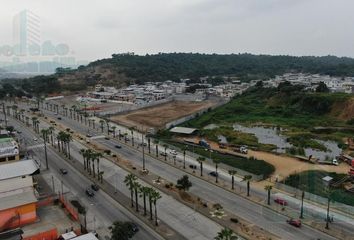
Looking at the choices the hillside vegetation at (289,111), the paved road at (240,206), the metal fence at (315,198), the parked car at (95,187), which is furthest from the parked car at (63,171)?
the hillside vegetation at (289,111)

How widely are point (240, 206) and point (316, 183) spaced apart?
16.7 m

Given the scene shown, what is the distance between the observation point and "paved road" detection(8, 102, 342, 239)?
151 feet

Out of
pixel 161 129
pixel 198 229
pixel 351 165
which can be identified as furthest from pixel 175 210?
pixel 161 129

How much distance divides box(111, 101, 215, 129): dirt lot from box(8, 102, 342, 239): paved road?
4301cm

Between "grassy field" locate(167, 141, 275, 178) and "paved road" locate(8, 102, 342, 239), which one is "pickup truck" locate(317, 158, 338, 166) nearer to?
"grassy field" locate(167, 141, 275, 178)

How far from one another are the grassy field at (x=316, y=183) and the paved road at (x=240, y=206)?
11.5 metres

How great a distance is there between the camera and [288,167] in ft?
240

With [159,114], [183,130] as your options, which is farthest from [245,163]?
[159,114]

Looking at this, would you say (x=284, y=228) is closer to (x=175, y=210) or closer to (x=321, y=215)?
(x=321, y=215)

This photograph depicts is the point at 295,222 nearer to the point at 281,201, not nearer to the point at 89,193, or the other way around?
the point at 281,201

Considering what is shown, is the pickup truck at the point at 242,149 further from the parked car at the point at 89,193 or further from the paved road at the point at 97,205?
the parked car at the point at 89,193

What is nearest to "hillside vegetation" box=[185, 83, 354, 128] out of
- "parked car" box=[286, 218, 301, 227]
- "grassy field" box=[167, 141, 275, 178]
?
"grassy field" box=[167, 141, 275, 178]

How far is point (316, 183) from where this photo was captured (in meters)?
62.2

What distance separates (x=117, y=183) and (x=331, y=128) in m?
69.2
